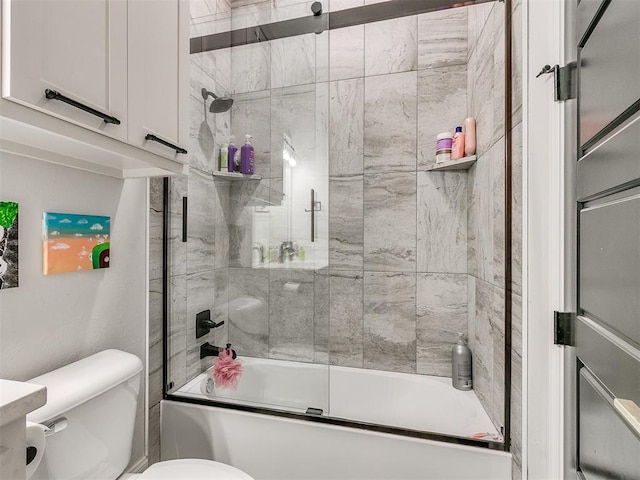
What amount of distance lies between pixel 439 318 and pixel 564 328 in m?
0.99

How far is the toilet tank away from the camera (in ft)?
2.99

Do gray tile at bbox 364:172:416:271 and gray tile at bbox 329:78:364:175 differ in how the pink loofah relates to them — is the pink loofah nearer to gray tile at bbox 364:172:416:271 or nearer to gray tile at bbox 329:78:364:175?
gray tile at bbox 364:172:416:271

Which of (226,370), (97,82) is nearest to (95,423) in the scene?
(226,370)

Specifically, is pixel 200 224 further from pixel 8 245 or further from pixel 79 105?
pixel 79 105

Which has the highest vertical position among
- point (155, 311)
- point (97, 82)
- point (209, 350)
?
point (97, 82)

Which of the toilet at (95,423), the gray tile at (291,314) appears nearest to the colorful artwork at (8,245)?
the toilet at (95,423)

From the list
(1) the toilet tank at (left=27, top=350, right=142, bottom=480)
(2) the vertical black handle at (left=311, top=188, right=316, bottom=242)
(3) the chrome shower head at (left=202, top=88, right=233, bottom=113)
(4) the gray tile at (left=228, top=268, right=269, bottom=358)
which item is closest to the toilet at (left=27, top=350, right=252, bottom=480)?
(1) the toilet tank at (left=27, top=350, right=142, bottom=480)

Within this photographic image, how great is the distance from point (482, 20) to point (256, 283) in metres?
1.63

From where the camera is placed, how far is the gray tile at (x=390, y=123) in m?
1.92

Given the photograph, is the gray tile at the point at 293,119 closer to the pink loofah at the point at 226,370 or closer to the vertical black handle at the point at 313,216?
the vertical black handle at the point at 313,216

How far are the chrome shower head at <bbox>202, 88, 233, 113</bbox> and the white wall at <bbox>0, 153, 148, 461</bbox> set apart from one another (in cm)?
50

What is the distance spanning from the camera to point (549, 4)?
97 cm

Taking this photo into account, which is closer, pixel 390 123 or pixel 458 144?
pixel 458 144

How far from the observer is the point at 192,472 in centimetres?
115
